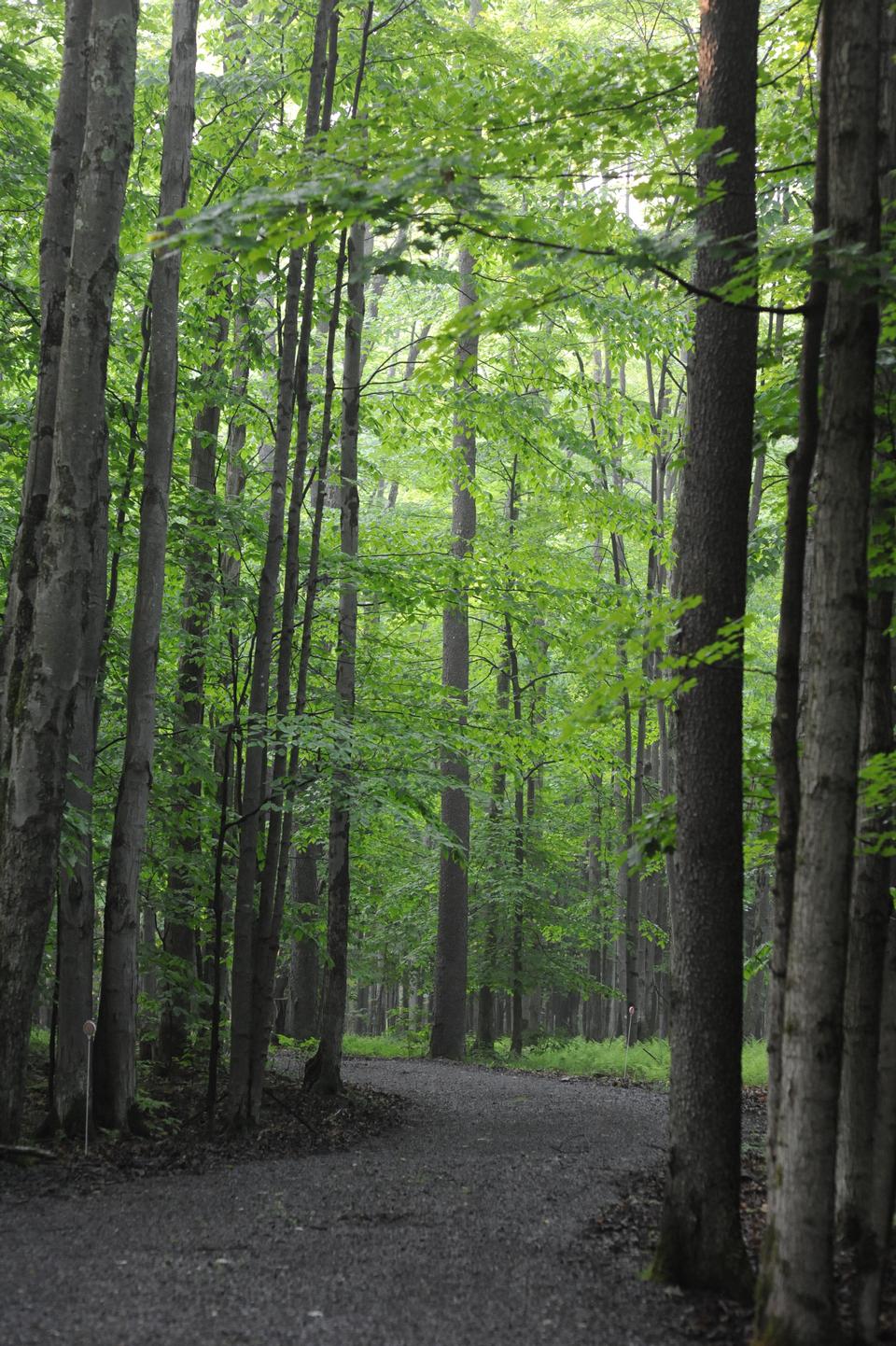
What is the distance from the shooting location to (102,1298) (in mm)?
4578

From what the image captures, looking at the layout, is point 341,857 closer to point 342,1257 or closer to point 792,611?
point 342,1257

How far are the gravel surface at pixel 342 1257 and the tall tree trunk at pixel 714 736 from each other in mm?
469

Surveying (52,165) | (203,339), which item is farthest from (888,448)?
(203,339)

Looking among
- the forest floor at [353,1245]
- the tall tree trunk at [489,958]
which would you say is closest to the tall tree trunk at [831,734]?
the forest floor at [353,1245]

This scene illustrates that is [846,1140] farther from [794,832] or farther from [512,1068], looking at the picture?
[512,1068]

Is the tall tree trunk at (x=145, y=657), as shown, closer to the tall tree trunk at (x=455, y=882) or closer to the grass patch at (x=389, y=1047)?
the tall tree trunk at (x=455, y=882)

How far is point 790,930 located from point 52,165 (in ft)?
25.7

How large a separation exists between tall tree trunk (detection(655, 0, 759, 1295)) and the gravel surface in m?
0.47

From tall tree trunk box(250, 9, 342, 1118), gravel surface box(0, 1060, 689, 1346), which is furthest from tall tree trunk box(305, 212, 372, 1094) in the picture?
gravel surface box(0, 1060, 689, 1346)

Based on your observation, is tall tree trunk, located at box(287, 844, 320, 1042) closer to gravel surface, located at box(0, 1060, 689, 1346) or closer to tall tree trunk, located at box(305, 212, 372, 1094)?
tall tree trunk, located at box(305, 212, 372, 1094)

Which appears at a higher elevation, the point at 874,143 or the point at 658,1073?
the point at 874,143

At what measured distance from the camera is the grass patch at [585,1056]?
16609mm

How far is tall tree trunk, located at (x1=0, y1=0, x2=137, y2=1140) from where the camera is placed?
7418 mm

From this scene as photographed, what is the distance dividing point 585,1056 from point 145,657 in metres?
12.7
